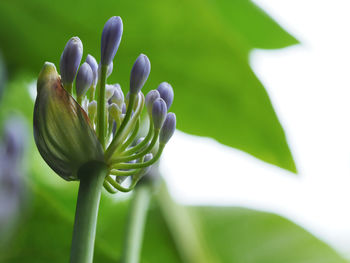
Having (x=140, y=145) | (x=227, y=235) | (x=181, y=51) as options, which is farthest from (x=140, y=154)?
(x=227, y=235)

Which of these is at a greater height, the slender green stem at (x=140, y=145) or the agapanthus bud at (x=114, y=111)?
the agapanthus bud at (x=114, y=111)

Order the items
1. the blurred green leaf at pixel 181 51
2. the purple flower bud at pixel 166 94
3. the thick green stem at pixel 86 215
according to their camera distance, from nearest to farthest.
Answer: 1. the thick green stem at pixel 86 215
2. the purple flower bud at pixel 166 94
3. the blurred green leaf at pixel 181 51

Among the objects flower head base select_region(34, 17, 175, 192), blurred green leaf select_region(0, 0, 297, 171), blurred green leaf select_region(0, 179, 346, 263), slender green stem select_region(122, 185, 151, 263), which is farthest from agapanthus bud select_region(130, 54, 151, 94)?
blurred green leaf select_region(0, 179, 346, 263)

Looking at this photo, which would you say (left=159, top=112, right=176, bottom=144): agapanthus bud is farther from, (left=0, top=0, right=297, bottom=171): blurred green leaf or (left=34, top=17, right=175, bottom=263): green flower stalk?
(left=0, top=0, right=297, bottom=171): blurred green leaf

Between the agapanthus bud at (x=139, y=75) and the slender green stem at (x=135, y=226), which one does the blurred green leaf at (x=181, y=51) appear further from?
the agapanthus bud at (x=139, y=75)

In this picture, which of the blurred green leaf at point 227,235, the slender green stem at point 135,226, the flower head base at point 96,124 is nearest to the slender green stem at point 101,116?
the flower head base at point 96,124

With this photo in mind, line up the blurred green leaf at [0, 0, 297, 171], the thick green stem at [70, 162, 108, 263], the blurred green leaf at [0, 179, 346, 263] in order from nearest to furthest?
the thick green stem at [70, 162, 108, 263] < the blurred green leaf at [0, 0, 297, 171] < the blurred green leaf at [0, 179, 346, 263]

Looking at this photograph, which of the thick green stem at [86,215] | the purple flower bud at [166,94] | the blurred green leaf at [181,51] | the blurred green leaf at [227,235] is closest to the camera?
the thick green stem at [86,215]
